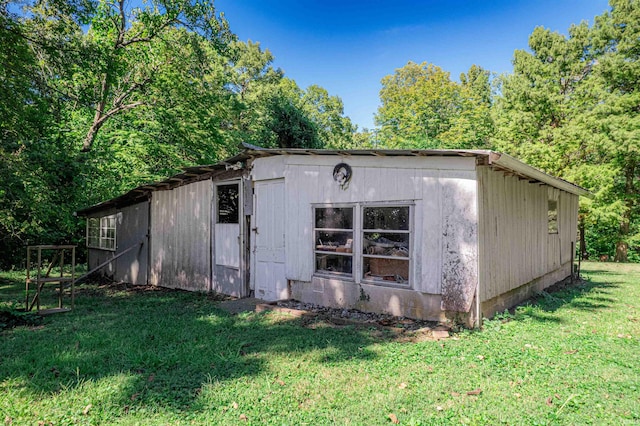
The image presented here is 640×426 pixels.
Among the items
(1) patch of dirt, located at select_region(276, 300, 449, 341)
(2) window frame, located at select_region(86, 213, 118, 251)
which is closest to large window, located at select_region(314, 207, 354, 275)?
(1) patch of dirt, located at select_region(276, 300, 449, 341)

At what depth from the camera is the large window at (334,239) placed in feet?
21.7

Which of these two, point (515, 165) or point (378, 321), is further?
point (378, 321)

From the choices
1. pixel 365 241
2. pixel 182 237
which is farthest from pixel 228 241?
pixel 365 241

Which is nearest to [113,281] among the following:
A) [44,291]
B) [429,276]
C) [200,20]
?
[44,291]

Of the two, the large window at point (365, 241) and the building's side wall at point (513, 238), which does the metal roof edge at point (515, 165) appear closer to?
the building's side wall at point (513, 238)

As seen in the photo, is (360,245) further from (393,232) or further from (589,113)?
(589,113)

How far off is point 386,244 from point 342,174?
4.74 ft

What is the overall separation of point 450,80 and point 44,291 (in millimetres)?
26373

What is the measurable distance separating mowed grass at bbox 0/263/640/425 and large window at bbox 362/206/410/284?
1.18 metres

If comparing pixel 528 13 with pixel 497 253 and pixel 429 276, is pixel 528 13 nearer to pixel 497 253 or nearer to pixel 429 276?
pixel 497 253

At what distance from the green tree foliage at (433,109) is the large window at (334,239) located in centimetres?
1762

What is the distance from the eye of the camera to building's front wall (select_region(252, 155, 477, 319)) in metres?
5.47

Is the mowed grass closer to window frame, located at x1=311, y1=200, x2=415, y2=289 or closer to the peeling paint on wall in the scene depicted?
the peeling paint on wall

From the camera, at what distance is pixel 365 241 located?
21.0 ft
